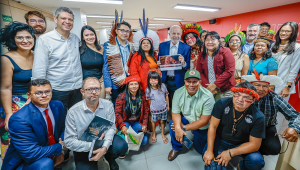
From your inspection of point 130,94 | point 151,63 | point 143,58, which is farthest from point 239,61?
point 130,94

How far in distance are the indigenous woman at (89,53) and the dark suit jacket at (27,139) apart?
920 millimetres

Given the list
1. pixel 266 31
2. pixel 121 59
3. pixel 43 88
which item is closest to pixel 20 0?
pixel 121 59

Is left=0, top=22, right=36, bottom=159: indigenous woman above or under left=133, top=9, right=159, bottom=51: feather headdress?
under

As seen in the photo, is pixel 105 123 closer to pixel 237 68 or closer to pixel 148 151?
pixel 148 151

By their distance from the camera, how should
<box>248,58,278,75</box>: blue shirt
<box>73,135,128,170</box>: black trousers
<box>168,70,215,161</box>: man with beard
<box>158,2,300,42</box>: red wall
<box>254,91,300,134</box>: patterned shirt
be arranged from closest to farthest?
1. <box>254,91,300,134</box>: patterned shirt
2. <box>73,135,128,170</box>: black trousers
3. <box>168,70,215,161</box>: man with beard
4. <box>248,58,278,75</box>: blue shirt
5. <box>158,2,300,42</box>: red wall

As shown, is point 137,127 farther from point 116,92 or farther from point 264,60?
point 264,60

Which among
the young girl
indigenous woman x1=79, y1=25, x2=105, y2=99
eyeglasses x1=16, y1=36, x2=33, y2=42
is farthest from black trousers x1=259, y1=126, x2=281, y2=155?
eyeglasses x1=16, y1=36, x2=33, y2=42

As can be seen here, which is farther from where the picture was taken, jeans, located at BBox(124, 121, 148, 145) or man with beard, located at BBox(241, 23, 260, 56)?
man with beard, located at BBox(241, 23, 260, 56)

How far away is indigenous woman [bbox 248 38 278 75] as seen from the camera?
2.22m

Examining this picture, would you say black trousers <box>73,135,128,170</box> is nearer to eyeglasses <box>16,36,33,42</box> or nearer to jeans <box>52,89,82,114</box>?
jeans <box>52,89,82,114</box>

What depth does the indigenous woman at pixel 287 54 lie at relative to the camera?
2.23 metres

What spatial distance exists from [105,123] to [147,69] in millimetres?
1098

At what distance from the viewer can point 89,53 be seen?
2129 mm

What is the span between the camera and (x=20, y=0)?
439 cm
